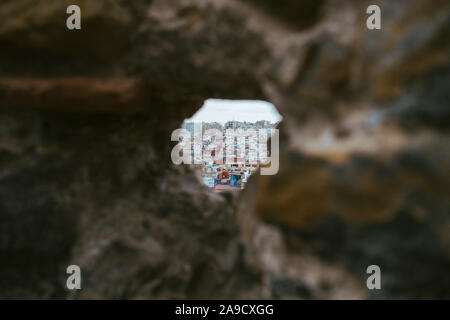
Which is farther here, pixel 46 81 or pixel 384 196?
pixel 46 81

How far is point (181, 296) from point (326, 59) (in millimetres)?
636

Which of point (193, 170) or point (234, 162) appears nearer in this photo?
point (193, 170)

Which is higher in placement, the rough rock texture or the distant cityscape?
the distant cityscape

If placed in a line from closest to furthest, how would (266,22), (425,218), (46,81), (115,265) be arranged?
1. (425,218)
2. (266,22)
3. (46,81)
4. (115,265)

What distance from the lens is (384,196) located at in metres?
0.54

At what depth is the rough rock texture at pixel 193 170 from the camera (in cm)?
54

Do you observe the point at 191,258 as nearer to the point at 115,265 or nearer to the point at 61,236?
the point at 115,265

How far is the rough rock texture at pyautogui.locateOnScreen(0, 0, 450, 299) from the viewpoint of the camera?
1.77ft

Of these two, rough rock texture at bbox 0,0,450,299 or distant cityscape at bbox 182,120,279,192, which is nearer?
rough rock texture at bbox 0,0,450,299

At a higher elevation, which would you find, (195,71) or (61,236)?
(195,71)

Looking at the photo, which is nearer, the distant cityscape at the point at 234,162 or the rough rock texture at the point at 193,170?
the rough rock texture at the point at 193,170

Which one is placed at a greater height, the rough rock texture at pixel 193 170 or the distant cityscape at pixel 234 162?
the distant cityscape at pixel 234 162

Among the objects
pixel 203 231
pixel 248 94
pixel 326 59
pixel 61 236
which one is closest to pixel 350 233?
pixel 326 59

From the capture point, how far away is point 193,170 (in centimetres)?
119
